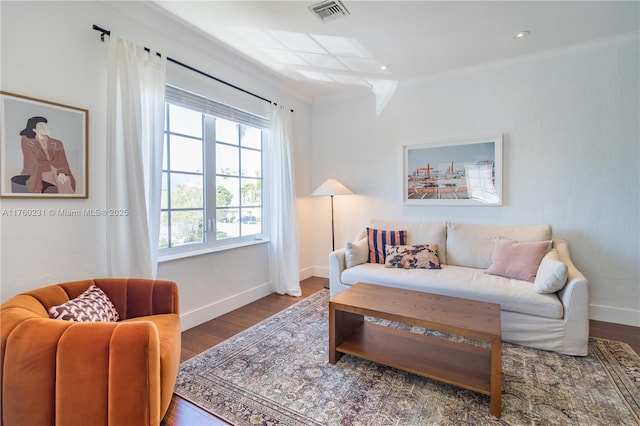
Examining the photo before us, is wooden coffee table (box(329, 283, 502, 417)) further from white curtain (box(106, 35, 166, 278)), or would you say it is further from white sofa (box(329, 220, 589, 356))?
white curtain (box(106, 35, 166, 278))

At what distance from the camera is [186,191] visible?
2.80 metres

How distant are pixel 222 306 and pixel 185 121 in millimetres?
1850

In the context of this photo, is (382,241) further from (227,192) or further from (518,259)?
(227,192)

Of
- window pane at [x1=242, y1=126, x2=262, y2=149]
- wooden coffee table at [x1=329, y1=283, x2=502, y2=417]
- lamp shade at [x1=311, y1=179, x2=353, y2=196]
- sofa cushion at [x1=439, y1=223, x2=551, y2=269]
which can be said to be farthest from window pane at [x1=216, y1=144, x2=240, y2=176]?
sofa cushion at [x1=439, y1=223, x2=551, y2=269]

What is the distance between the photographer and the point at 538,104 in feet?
9.91

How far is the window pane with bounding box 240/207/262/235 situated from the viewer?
3457 millimetres

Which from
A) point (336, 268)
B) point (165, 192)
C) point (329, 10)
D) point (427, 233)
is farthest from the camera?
point (427, 233)

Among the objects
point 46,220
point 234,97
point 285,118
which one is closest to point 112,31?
point 234,97

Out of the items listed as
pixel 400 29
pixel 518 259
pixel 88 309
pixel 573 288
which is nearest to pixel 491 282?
pixel 518 259

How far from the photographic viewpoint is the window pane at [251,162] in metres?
3.42

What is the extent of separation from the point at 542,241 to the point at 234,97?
132 inches

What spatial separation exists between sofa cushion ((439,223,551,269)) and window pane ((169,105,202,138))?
9.31ft

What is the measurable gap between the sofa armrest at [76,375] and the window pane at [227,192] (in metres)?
1.95

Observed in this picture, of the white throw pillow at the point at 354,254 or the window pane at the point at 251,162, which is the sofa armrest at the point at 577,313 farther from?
the window pane at the point at 251,162
